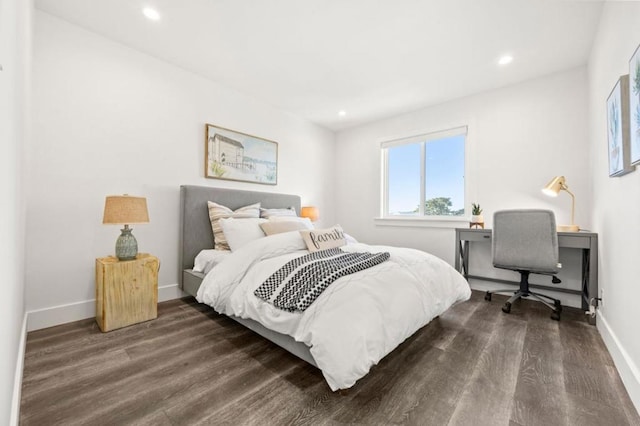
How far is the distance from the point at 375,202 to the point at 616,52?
9.76ft

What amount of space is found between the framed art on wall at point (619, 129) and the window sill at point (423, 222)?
A: 172cm

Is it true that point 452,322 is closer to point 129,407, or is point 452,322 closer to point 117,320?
point 129,407

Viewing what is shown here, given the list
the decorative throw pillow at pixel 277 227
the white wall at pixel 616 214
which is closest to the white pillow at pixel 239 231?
the decorative throw pillow at pixel 277 227

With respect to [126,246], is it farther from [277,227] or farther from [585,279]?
[585,279]

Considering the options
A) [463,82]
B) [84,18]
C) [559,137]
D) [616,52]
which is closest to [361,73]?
[463,82]

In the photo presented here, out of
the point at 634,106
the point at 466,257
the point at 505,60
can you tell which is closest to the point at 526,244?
the point at 466,257

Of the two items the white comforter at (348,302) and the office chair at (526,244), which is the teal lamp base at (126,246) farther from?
the office chair at (526,244)

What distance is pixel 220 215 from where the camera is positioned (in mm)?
2928

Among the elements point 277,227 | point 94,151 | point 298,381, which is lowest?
point 298,381

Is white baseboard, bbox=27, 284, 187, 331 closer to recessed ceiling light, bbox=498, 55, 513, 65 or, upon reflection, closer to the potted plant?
the potted plant

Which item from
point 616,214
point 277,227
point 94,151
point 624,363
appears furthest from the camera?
point 277,227

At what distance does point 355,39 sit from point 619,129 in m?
1.99

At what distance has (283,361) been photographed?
1697 mm

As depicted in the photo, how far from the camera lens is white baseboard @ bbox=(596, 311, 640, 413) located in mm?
1320
